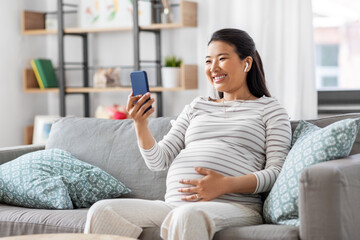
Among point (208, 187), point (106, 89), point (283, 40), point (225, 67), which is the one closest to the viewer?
point (208, 187)

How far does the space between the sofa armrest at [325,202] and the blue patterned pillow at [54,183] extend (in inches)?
35.0

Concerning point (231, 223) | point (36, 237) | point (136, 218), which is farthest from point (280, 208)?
point (36, 237)

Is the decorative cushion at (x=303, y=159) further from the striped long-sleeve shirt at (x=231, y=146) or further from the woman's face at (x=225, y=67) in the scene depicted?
the woman's face at (x=225, y=67)

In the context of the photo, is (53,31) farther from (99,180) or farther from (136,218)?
(136,218)

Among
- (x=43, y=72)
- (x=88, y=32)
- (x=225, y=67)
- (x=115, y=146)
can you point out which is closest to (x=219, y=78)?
(x=225, y=67)

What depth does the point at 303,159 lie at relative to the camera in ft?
6.14

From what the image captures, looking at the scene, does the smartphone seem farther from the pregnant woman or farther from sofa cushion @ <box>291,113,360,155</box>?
sofa cushion @ <box>291,113,360,155</box>

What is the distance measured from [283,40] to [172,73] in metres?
0.69

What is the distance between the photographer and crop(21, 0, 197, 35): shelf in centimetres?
371

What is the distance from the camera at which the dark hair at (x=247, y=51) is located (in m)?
2.19

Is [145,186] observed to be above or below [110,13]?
below

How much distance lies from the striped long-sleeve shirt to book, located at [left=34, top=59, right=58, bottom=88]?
2208 millimetres

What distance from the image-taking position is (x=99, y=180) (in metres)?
2.36

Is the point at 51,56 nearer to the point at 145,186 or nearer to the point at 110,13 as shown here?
the point at 110,13
